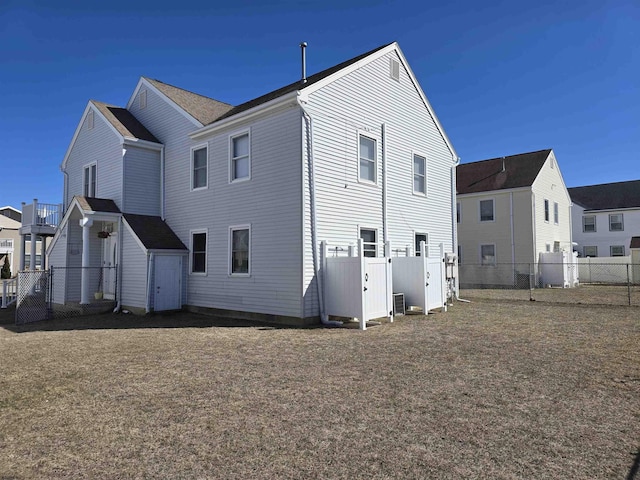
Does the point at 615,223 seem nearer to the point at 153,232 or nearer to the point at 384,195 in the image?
the point at 384,195

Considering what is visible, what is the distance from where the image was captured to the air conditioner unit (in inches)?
508

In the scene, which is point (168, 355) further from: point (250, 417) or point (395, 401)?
point (395, 401)

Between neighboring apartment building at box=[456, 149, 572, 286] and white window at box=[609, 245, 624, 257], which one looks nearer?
neighboring apartment building at box=[456, 149, 572, 286]

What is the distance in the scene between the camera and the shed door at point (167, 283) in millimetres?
14039

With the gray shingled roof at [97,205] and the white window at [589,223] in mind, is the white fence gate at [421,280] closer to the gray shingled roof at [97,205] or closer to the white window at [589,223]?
the gray shingled roof at [97,205]

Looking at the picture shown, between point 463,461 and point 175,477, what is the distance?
2.39 metres

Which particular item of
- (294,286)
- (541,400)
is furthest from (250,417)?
(294,286)

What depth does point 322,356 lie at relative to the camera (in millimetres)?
7723

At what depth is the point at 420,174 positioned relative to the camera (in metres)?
16.2

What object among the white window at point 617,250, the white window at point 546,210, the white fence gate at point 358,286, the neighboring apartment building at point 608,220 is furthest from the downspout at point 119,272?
the white window at point 617,250

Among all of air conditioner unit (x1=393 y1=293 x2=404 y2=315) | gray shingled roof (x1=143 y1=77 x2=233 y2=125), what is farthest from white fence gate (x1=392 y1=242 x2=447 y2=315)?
gray shingled roof (x1=143 y1=77 x2=233 y2=125)

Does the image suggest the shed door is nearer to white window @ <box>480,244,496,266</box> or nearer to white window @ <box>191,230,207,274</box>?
white window @ <box>191,230,207,274</box>

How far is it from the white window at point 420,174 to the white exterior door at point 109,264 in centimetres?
1112

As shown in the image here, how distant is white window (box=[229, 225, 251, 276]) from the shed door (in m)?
2.46
